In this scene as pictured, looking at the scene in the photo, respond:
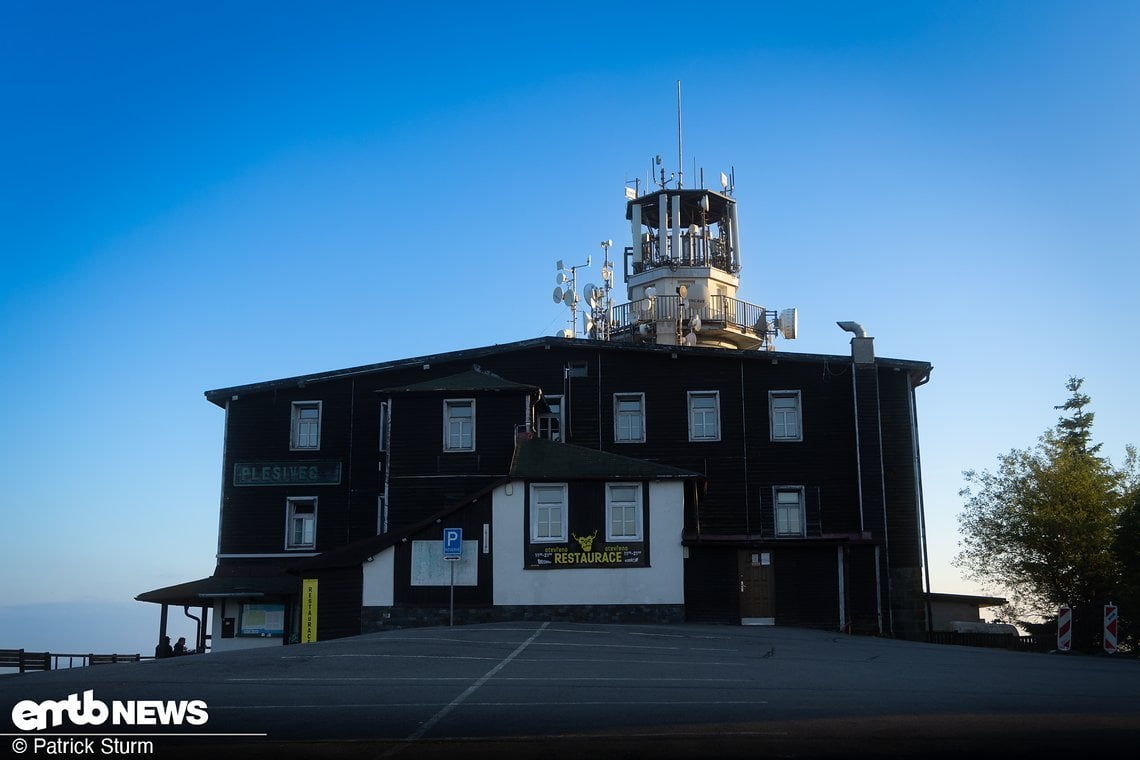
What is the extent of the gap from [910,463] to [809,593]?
6114 millimetres

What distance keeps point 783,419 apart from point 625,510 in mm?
8513

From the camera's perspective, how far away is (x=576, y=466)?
32125 mm

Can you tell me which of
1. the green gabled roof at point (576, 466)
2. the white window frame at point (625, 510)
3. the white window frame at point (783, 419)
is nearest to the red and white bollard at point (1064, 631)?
the green gabled roof at point (576, 466)

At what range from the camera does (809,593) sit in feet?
113

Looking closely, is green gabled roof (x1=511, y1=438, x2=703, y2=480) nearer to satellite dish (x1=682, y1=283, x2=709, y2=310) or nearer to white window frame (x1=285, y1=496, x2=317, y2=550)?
white window frame (x1=285, y1=496, x2=317, y2=550)

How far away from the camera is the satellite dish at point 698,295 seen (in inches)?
1967

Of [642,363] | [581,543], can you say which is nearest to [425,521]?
[581,543]

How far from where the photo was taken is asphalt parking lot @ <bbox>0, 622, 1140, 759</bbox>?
39.8 ft

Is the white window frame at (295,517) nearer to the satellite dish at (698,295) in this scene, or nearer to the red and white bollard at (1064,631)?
the satellite dish at (698,295)

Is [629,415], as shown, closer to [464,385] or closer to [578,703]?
[464,385]

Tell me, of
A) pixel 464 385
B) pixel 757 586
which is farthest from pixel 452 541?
pixel 757 586

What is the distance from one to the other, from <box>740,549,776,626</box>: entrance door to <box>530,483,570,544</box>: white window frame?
6.06 m

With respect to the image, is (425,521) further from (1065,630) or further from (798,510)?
(1065,630)

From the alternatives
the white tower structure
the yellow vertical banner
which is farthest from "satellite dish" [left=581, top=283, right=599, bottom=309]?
the yellow vertical banner
